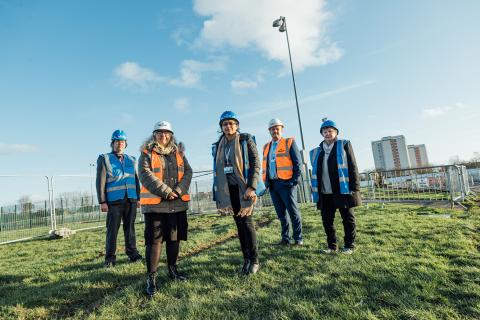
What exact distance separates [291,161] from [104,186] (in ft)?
10.7

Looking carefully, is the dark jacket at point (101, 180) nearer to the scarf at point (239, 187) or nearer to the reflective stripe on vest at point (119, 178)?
the reflective stripe on vest at point (119, 178)

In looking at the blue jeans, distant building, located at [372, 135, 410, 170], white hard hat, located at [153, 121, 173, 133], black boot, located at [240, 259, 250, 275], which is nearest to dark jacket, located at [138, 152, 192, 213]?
white hard hat, located at [153, 121, 173, 133]

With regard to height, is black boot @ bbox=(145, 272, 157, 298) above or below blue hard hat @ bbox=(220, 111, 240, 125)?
below

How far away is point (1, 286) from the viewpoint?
4438mm

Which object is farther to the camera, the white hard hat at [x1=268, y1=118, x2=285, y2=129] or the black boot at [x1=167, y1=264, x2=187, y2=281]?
the white hard hat at [x1=268, y1=118, x2=285, y2=129]

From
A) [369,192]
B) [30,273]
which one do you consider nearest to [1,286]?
[30,273]

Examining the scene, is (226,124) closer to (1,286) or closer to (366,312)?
(366,312)

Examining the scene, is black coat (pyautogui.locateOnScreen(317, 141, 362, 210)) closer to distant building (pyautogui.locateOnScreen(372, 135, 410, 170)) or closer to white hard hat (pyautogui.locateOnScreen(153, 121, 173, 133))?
white hard hat (pyautogui.locateOnScreen(153, 121, 173, 133))

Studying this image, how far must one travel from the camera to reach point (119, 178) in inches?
204

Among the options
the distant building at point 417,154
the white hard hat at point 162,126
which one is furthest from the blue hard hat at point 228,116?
the distant building at point 417,154

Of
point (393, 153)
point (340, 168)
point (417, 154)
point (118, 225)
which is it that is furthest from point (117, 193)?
point (417, 154)

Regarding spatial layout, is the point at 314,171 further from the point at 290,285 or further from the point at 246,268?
the point at 290,285

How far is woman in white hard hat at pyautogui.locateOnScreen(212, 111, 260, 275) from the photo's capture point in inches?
147

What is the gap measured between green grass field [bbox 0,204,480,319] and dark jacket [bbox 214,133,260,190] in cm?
114
